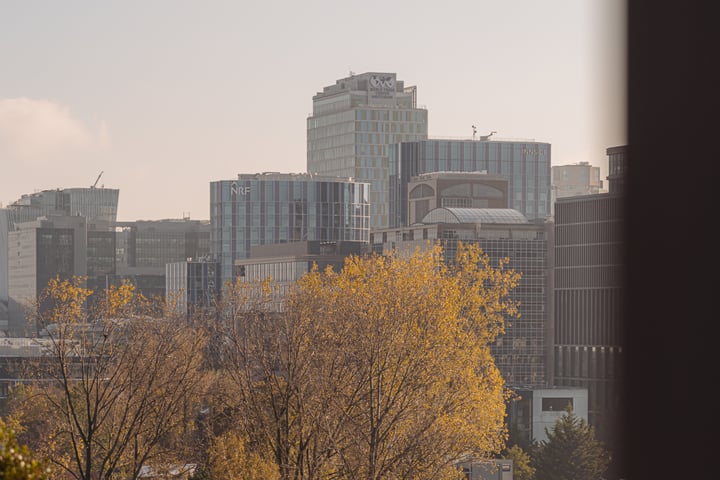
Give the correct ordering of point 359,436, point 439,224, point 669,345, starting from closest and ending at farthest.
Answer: point 669,345 → point 359,436 → point 439,224

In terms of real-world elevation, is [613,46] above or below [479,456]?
above

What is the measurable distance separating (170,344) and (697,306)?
130 feet

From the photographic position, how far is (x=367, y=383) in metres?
57.9

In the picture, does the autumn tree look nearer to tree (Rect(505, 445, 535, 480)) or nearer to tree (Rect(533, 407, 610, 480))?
tree (Rect(505, 445, 535, 480))

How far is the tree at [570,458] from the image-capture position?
115688 mm

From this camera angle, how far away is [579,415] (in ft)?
535

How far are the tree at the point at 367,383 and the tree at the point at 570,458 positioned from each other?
53.8 meters

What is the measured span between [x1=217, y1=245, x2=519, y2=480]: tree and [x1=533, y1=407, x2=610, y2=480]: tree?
177 feet

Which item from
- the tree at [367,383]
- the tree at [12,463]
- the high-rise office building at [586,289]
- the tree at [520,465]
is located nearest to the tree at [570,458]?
the tree at [520,465]

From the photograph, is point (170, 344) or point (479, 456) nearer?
point (479, 456)

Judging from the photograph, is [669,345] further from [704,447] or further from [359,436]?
[359,436]

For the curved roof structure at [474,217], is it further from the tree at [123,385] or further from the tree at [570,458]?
the tree at [123,385]

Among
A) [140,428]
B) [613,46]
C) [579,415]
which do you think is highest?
[613,46]

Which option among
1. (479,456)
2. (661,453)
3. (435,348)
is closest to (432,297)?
(435,348)
